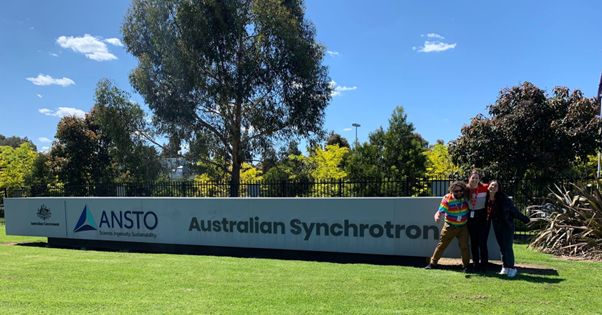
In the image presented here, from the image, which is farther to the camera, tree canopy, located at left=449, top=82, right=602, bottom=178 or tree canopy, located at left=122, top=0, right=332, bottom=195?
tree canopy, located at left=122, top=0, right=332, bottom=195

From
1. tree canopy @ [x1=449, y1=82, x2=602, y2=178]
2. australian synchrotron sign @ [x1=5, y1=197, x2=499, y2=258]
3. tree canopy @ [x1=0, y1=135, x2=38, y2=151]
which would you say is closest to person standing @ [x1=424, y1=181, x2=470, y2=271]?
australian synchrotron sign @ [x1=5, y1=197, x2=499, y2=258]

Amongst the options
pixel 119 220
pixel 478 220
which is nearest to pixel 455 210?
pixel 478 220

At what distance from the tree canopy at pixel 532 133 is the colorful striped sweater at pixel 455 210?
21.2ft

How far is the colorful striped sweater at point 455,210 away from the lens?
6.08 meters

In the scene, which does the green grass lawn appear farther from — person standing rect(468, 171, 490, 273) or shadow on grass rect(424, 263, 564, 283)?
person standing rect(468, 171, 490, 273)

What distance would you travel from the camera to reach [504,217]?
228 inches

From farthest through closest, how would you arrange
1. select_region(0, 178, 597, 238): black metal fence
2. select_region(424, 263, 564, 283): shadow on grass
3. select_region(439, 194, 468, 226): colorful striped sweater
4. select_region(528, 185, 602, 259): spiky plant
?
select_region(0, 178, 597, 238): black metal fence, select_region(528, 185, 602, 259): spiky plant, select_region(439, 194, 468, 226): colorful striped sweater, select_region(424, 263, 564, 283): shadow on grass

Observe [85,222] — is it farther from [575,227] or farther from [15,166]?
[15,166]

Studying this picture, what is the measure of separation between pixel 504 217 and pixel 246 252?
5.44 meters

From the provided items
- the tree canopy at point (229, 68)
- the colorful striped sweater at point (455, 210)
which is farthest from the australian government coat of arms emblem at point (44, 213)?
the colorful striped sweater at point (455, 210)

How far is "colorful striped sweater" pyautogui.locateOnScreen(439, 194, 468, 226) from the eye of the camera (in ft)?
20.0

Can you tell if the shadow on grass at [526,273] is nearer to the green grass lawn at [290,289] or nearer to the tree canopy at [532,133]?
the green grass lawn at [290,289]

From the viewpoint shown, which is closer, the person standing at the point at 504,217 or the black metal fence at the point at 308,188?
the person standing at the point at 504,217

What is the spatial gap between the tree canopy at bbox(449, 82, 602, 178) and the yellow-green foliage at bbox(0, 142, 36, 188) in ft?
103
